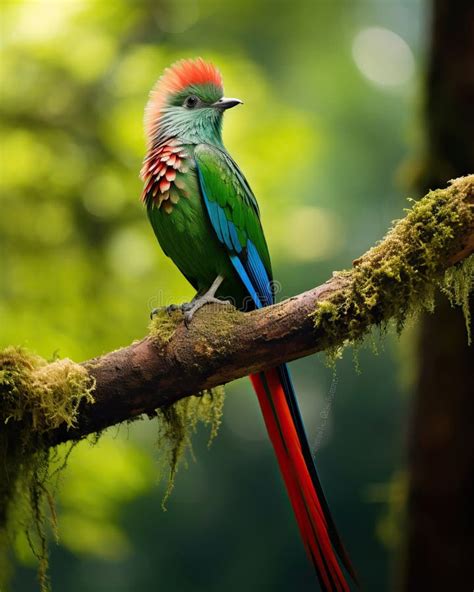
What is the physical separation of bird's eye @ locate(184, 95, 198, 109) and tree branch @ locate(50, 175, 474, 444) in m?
0.98

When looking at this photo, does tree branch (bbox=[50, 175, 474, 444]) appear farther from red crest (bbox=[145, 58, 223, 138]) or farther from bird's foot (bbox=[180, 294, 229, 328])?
red crest (bbox=[145, 58, 223, 138])

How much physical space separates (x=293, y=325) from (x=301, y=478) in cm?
56

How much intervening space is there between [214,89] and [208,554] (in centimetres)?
588

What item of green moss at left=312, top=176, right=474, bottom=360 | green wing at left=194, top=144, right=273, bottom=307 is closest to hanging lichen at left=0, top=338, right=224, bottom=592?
green wing at left=194, top=144, right=273, bottom=307

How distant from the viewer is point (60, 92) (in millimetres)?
4055

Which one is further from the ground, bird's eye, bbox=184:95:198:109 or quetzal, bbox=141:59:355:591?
bird's eye, bbox=184:95:198:109

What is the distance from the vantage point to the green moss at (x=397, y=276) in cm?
219

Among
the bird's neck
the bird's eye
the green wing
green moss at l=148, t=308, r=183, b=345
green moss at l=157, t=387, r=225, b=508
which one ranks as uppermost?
the bird's eye

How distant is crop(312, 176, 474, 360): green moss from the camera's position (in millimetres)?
2186

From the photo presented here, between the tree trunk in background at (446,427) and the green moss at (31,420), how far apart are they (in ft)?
5.80

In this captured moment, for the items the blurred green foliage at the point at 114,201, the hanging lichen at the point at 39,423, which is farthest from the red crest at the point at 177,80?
the hanging lichen at the point at 39,423

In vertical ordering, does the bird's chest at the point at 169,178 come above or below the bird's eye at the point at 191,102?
below

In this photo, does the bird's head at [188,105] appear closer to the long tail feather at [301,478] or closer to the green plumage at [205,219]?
the green plumage at [205,219]

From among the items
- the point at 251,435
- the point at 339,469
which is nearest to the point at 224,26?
the point at 251,435
